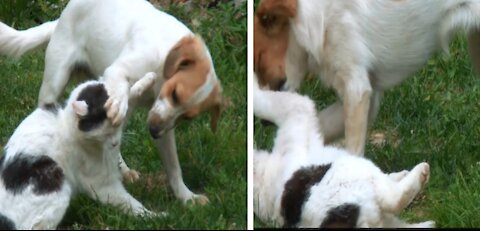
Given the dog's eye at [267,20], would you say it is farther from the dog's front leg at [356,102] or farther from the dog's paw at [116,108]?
the dog's paw at [116,108]

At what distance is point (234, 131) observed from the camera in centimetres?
593

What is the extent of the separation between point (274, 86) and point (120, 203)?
3.71 ft

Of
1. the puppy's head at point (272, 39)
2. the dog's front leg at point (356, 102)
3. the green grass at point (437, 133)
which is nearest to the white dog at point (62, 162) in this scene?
the green grass at point (437, 133)

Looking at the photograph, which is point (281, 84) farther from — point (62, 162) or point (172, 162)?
point (62, 162)

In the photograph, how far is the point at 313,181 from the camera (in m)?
5.66

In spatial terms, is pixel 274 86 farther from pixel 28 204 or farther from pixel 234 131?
pixel 28 204

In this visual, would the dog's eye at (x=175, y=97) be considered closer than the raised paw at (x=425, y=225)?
No

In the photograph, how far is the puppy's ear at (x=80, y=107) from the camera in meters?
5.50

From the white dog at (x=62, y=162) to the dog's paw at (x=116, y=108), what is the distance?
25 millimetres

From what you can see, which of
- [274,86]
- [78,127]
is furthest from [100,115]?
[274,86]

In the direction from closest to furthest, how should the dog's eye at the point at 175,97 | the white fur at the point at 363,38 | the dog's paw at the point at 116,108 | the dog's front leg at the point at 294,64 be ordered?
the dog's paw at the point at 116,108
the dog's eye at the point at 175,97
the white fur at the point at 363,38
the dog's front leg at the point at 294,64

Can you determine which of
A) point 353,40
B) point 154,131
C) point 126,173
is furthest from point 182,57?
point 353,40

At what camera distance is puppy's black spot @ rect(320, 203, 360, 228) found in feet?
17.7

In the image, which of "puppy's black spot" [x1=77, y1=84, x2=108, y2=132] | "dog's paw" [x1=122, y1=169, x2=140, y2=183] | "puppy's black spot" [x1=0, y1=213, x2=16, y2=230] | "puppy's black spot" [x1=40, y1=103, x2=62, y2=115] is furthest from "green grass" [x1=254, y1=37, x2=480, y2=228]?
"puppy's black spot" [x1=0, y1=213, x2=16, y2=230]
